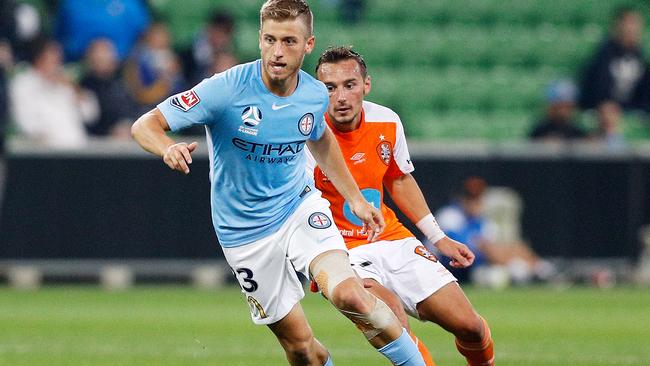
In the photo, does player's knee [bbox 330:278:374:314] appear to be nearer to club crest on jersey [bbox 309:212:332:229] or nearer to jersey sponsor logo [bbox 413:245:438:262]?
club crest on jersey [bbox 309:212:332:229]

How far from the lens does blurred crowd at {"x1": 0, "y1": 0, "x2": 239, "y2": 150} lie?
16.8 metres

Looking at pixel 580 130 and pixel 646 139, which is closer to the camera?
pixel 580 130

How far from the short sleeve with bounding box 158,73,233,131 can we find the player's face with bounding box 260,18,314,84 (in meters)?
0.24

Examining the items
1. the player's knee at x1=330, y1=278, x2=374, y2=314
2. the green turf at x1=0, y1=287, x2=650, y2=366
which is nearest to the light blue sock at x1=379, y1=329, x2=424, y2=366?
the player's knee at x1=330, y1=278, x2=374, y2=314

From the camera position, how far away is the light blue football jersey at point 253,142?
23.5ft

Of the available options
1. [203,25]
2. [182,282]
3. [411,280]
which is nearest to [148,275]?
[182,282]

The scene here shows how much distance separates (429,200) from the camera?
1723cm

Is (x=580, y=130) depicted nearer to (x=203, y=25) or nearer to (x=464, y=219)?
(x=464, y=219)

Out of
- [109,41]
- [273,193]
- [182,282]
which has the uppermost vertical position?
[273,193]

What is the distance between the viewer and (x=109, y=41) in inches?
711

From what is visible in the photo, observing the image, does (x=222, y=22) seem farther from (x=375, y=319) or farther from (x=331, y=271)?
(x=375, y=319)

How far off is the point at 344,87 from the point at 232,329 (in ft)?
15.8

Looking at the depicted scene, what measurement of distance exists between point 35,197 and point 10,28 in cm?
246

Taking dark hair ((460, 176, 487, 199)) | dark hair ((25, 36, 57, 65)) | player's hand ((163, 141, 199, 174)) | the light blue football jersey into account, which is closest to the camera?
player's hand ((163, 141, 199, 174))
